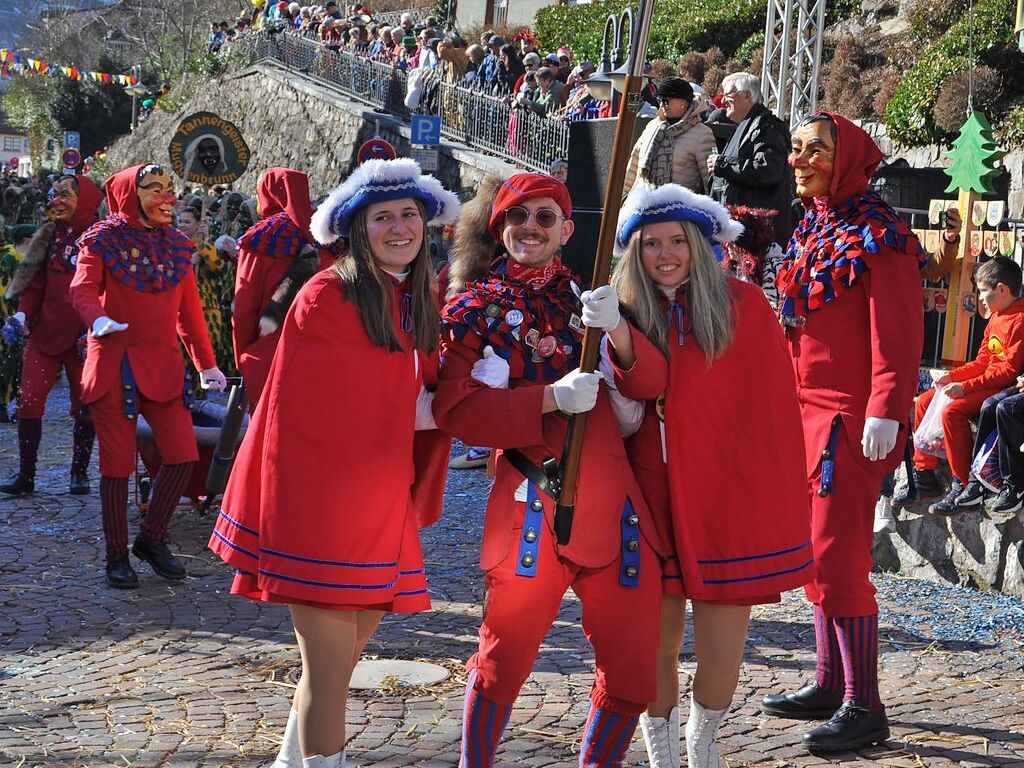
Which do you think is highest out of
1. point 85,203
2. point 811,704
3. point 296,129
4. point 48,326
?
point 296,129

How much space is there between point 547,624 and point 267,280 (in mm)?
3216

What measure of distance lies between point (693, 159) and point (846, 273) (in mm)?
5023

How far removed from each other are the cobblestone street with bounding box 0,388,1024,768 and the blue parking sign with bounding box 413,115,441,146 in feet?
34.0

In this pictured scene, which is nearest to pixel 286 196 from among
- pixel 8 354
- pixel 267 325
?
pixel 267 325

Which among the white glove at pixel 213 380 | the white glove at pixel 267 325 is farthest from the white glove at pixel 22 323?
the white glove at pixel 267 325

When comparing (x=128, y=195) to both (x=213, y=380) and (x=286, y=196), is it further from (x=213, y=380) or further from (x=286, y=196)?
(x=213, y=380)

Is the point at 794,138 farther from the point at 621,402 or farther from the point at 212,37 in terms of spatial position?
the point at 212,37

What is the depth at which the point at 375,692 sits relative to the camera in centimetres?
516

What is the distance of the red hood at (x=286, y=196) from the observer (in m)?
6.54

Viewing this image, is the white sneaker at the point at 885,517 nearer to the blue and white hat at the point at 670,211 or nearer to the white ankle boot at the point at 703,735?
the white ankle boot at the point at 703,735

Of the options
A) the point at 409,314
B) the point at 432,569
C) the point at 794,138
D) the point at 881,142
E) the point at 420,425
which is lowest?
the point at 432,569

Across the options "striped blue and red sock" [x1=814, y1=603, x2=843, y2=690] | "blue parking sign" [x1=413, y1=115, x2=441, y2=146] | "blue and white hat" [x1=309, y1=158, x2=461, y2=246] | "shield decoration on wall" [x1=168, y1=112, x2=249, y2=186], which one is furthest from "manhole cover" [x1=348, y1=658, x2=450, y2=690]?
"blue parking sign" [x1=413, y1=115, x2=441, y2=146]

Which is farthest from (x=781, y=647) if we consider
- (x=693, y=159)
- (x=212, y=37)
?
(x=212, y=37)

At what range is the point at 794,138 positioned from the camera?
Result: 4816 mm
